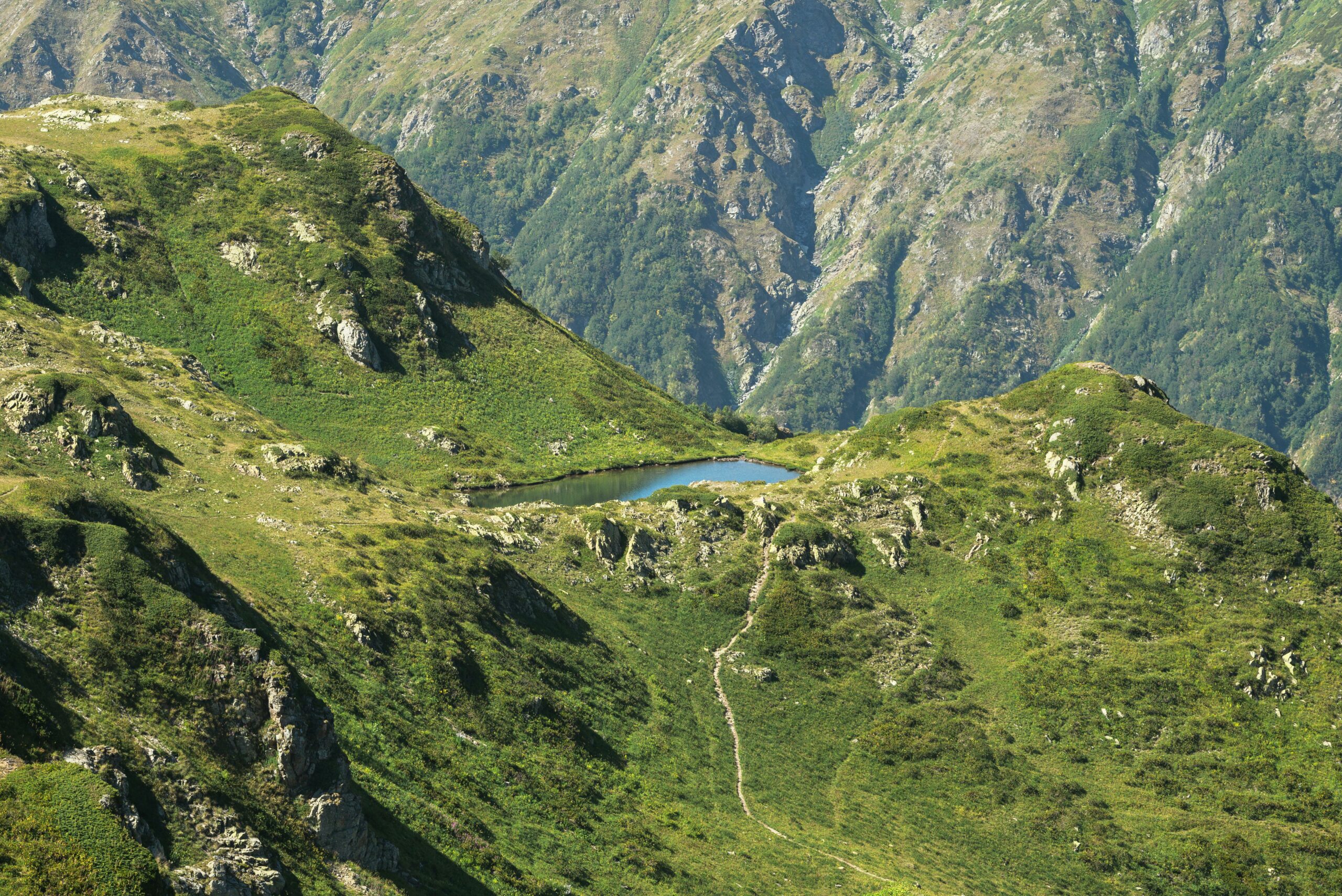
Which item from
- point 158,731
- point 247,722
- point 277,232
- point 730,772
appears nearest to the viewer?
point 158,731

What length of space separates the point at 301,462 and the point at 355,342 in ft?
300

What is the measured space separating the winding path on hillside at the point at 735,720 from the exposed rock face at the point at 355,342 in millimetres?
95724

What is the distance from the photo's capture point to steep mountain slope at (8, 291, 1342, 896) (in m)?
48.1

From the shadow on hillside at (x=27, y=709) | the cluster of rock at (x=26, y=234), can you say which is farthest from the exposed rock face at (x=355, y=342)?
the shadow on hillside at (x=27, y=709)

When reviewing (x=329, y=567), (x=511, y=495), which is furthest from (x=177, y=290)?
(x=329, y=567)

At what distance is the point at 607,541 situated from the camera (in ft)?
410

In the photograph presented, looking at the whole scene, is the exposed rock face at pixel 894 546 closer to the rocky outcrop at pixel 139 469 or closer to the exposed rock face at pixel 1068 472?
the exposed rock face at pixel 1068 472

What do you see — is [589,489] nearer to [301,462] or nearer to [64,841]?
[301,462]

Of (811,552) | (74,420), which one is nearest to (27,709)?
(74,420)

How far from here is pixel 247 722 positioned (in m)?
49.4

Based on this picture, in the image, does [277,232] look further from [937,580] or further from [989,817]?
[989,817]

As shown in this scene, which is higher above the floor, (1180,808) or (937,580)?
(937,580)

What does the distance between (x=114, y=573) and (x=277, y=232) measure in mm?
162721

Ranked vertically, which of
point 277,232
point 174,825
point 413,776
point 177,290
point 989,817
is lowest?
point 989,817
